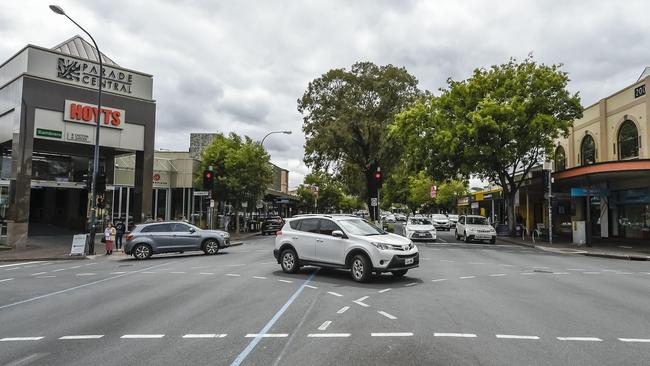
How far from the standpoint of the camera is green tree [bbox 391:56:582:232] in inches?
1040

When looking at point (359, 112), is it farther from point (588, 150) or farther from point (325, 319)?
point (325, 319)

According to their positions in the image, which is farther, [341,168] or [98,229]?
[341,168]

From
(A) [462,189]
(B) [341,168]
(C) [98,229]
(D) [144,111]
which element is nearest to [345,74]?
(B) [341,168]

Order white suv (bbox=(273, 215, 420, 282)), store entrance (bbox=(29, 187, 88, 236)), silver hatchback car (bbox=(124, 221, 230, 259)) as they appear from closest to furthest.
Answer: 1. white suv (bbox=(273, 215, 420, 282))
2. silver hatchback car (bbox=(124, 221, 230, 259))
3. store entrance (bbox=(29, 187, 88, 236))

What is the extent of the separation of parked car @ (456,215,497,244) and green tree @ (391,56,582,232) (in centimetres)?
317

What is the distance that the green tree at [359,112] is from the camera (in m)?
37.5

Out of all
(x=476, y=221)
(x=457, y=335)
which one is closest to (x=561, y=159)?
(x=476, y=221)

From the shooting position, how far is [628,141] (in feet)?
93.7

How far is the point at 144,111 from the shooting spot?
92.9 feet

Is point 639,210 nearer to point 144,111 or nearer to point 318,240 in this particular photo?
point 318,240

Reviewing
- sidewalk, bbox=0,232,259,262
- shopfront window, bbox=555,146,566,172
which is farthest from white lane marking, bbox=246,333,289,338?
shopfront window, bbox=555,146,566,172

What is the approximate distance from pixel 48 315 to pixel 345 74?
110 ft

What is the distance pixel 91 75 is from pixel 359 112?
19.7 m

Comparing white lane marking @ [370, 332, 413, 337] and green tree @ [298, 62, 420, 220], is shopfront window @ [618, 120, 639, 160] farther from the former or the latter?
white lane marking @ [370, 332, 413, 337]
